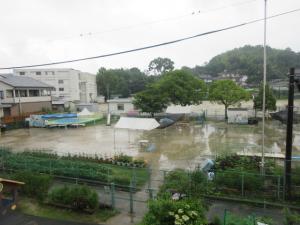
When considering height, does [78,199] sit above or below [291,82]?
below

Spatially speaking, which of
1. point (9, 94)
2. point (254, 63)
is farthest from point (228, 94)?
point (254, 63)

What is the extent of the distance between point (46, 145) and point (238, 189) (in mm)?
17768

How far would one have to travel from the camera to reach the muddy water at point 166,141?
19.9 metres

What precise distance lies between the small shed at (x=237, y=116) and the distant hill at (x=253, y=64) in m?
54.2

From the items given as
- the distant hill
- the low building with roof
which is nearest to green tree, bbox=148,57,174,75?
the distant hill

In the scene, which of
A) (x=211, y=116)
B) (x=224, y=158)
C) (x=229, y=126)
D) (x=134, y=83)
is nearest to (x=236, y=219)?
(x=224, y=158)

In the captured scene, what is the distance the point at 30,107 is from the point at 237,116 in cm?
2919

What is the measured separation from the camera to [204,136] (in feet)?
87.5

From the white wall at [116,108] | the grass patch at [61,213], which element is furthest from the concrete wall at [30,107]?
the grass patch at [61,213]

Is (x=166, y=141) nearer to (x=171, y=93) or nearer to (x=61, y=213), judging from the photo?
(x=171, y=93)

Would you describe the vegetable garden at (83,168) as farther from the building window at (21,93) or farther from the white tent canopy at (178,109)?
the building window at (21,93)

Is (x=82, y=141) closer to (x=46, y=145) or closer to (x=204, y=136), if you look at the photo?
(x=46, y=145)

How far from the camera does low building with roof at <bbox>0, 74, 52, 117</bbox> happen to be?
37.1 meters

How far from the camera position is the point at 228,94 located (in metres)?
35.4
